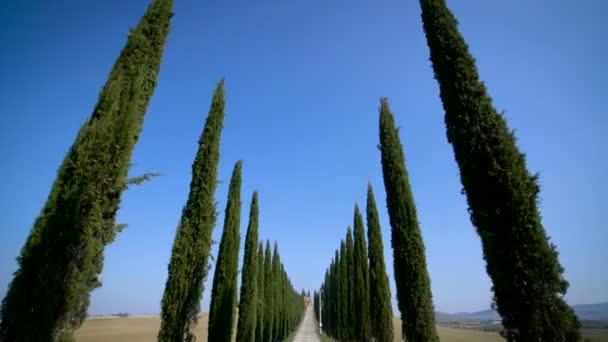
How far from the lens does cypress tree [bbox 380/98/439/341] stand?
9.50m

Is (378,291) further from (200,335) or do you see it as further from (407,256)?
(200,335)

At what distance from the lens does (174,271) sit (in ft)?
28.2

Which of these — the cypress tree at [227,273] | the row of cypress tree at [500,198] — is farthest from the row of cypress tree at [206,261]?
the row of cypress tree at [500,198]

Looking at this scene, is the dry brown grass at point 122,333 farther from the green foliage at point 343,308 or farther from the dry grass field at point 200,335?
the green foliage at point 343,308

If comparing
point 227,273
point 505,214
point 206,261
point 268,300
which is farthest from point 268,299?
point 505,214

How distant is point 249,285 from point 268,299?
363 inches

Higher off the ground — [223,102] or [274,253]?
[223,102]

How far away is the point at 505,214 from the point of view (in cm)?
500

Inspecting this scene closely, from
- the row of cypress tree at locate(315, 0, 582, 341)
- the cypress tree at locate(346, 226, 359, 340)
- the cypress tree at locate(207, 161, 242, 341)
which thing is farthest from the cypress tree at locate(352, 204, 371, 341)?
the row of cypress tree at locate(315, 0, 582, 341)

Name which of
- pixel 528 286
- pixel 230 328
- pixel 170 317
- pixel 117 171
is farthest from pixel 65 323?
pixel 230 328

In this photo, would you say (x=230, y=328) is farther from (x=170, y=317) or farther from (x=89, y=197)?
(x=89, y=197)

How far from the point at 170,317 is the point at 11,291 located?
14.1 feet

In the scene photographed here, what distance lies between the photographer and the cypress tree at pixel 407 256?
950 centimetres

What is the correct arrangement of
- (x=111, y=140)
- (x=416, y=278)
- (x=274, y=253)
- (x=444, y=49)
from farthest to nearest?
(x=274, y=253)
(x=416, y=278)
(x=444, y=49)
(x=111, y=140)
